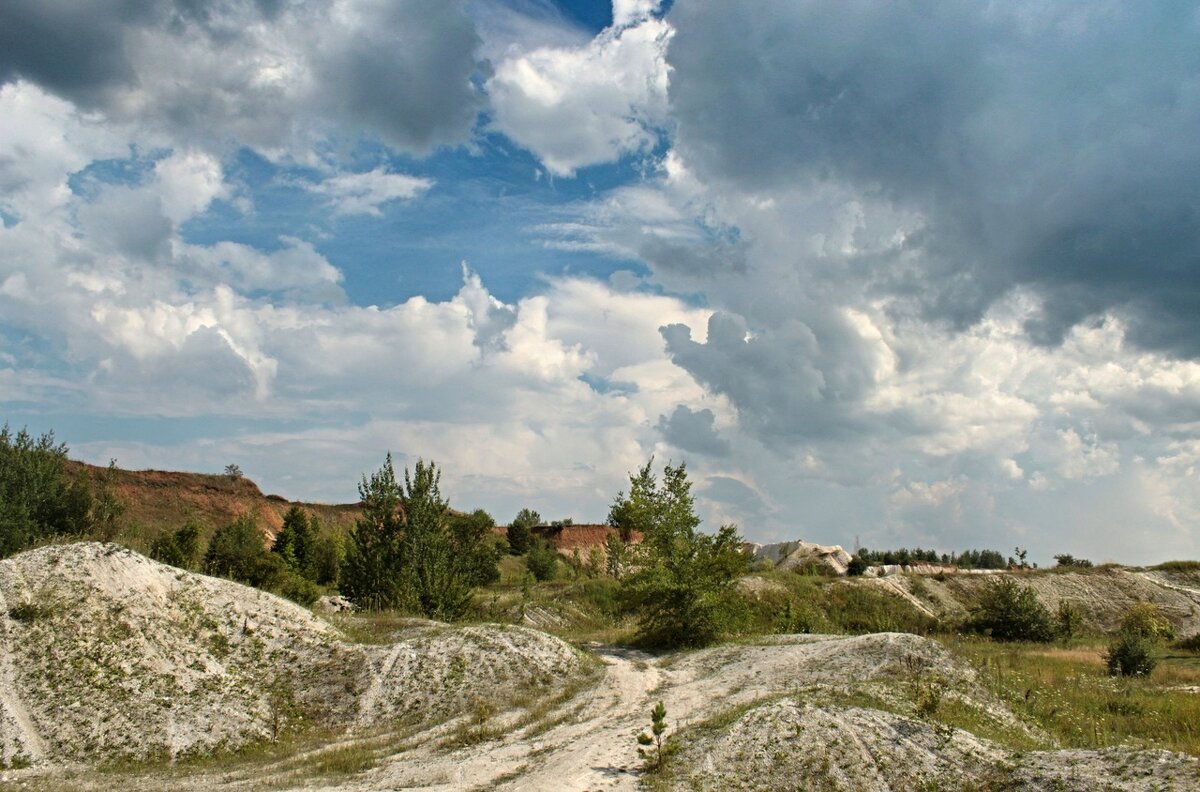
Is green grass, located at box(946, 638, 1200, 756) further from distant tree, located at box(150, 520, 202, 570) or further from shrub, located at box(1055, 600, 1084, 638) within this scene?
distant tree, located at box(150, 520, 202, 570)

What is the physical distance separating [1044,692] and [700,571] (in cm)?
917

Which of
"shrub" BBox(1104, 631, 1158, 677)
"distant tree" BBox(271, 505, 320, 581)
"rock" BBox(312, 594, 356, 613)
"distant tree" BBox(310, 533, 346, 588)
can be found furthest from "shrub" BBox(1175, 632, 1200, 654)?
"distant tree" BBox(310, 533, 346, 588)

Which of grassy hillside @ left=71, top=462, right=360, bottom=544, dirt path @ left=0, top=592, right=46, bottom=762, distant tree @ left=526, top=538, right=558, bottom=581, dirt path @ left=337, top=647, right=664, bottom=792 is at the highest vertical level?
grassy hillside @ left=71, top=462, right=360, bottom=544

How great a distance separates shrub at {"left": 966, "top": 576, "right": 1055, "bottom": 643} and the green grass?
6750 mm

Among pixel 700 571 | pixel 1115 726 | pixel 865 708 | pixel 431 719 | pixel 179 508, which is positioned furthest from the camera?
pixel 179 508

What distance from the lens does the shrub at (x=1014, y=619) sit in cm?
2914

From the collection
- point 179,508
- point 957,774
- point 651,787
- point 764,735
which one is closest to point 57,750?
point 651,787

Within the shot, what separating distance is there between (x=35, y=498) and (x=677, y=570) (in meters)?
27.4

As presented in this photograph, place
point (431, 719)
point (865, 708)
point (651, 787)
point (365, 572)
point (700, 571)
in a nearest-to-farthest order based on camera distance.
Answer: point (651, 787), point (865, 708), point (431, 719), point (700, 571), point (365, 572)

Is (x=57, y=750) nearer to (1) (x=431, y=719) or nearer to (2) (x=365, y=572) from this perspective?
(1) (x=431, y=719)

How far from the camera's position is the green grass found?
13.6m

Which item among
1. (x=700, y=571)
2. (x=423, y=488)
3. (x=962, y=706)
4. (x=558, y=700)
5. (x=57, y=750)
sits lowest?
(x=57, y=750)

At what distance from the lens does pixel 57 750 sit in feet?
47.0

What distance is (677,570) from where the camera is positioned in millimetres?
22625
